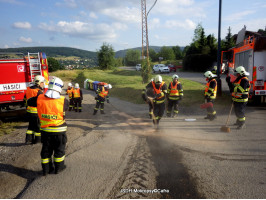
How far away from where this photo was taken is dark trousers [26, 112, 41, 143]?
5.89 meters

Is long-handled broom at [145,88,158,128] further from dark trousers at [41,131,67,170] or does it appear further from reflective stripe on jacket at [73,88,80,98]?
reflective stripe on jacket at [73,88,80,98]

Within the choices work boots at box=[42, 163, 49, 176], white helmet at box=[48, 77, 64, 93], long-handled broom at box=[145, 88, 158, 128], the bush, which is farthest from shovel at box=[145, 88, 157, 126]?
the bush

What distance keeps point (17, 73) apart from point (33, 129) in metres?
3.54

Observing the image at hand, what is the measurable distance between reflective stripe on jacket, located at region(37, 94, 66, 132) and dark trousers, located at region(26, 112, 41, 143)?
1949mm

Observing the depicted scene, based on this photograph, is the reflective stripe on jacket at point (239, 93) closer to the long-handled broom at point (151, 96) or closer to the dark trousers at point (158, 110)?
the dark trousers at point (158, 110)

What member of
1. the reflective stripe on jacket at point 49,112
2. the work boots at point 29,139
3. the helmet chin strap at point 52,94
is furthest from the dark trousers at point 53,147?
the work boots at point 29,139

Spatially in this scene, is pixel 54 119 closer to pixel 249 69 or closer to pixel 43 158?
pixel 43 158

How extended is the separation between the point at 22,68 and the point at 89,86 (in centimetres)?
1385

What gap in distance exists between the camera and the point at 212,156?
485 centimetres

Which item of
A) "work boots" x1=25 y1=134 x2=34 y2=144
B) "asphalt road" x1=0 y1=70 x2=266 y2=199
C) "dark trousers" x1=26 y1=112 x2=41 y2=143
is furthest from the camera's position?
"work boots" x1=25 y1=134 x2=34 y2=144

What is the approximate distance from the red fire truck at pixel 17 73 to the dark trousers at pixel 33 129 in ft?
9.69

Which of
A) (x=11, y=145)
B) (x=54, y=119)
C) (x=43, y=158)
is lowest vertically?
(x=11, y=145)

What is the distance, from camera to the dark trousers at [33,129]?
5887mm

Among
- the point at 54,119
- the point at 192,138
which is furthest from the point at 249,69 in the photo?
the point at 54,119
